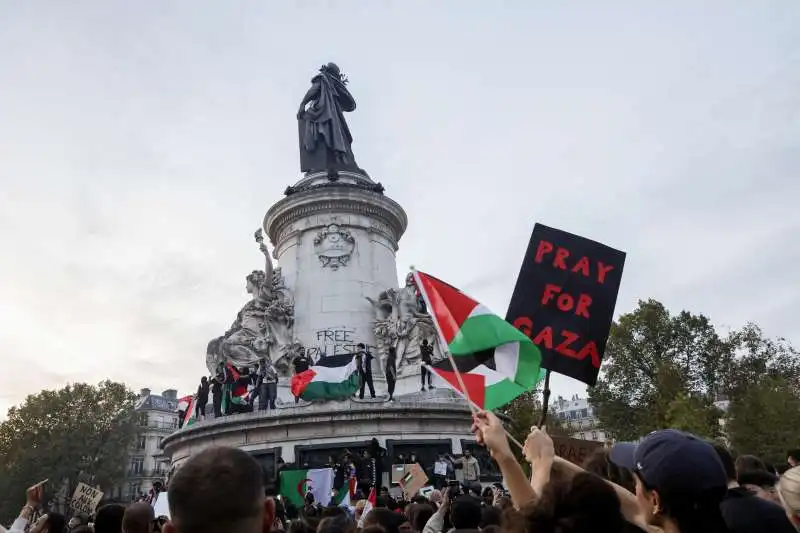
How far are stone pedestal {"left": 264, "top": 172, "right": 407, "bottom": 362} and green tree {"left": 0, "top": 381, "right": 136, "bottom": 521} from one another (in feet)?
95.2

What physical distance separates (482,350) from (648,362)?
36.8 metres

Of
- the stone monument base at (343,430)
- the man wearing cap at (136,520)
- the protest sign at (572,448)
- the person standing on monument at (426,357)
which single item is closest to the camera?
the man wearing cap at (136,520)

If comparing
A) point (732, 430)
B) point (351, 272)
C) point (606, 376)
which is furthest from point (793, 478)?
point (606, 376)

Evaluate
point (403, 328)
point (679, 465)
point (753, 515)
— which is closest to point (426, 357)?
point (403, 328)

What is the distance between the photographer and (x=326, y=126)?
28672 millimetres

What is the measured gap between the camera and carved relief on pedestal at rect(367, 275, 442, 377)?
2150 centimetres

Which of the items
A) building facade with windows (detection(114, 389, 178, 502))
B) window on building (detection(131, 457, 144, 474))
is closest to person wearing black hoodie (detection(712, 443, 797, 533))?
building facade with windows (detection(114, 389, 178, 502))

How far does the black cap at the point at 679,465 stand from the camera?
235 cm

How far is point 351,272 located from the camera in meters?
23.8

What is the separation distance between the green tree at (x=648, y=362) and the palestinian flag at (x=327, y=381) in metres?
23.4

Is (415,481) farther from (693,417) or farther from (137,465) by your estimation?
(137,465)

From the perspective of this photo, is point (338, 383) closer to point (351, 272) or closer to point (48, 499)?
point (351, 272)

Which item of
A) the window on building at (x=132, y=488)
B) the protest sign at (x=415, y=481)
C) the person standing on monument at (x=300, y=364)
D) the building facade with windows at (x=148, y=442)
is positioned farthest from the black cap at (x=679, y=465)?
the window on building at (x=132, y=488)

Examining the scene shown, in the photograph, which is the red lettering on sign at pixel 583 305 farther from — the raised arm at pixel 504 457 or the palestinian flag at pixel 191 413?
the palestinian flag at pixel 191 413
